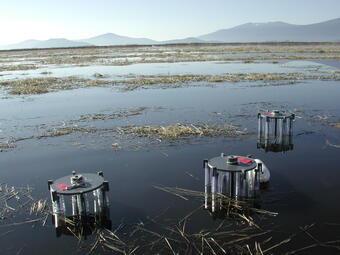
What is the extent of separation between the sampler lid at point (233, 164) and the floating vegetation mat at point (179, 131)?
214 inches

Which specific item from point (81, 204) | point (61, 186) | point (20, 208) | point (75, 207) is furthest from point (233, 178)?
point (20, 208)

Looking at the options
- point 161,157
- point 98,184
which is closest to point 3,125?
point 161,157

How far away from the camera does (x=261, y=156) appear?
11438 millimetres

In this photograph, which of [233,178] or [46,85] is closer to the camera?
[233,178]

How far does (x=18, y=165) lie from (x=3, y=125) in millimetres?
6774

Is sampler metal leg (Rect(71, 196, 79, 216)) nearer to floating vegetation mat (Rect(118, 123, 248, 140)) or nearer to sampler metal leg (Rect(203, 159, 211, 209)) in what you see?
sampler metal leg (Rect(203, 159, 211, 209))

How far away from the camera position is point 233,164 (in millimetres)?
8156

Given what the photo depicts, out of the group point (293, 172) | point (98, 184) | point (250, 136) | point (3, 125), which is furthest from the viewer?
point (3, 125)

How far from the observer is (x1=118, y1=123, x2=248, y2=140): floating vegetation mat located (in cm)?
1398

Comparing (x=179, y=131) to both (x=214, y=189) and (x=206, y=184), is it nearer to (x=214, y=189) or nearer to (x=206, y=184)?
(x=206, y=184)

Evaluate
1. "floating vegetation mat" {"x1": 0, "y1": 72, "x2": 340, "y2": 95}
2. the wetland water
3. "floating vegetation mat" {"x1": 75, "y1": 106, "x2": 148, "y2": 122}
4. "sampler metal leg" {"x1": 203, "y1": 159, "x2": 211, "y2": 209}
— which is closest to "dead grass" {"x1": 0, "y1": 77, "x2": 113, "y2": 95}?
"floating vegetation mat" {"x1": 0, "y1": 72, "x2": 340, "y2": 95}

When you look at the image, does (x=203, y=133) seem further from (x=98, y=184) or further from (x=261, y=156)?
(x=98, y=184)

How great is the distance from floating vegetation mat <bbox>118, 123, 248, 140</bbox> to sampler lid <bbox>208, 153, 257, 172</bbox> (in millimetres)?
5446

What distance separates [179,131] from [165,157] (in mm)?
2701
